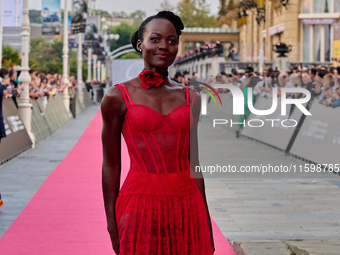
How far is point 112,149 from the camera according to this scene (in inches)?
122

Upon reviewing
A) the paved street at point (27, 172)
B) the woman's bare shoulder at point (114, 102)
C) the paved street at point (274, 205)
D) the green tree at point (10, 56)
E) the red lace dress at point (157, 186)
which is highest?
the green tree at point (10, 56)

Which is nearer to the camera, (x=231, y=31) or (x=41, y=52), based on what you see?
(x=231, y=31)

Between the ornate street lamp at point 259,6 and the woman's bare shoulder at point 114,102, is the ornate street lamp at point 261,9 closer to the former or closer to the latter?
the ornate street lamp at point 259,6

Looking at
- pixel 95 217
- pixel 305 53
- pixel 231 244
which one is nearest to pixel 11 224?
pixel 95 217

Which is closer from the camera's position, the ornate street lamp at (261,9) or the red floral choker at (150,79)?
the red floral choker at (150,79)

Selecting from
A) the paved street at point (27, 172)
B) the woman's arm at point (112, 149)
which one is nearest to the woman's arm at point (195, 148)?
the woman's arm at point (112, 149)

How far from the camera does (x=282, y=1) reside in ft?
124

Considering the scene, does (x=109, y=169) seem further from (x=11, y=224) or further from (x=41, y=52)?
(x=41, y=52)

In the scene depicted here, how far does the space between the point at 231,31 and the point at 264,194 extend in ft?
170

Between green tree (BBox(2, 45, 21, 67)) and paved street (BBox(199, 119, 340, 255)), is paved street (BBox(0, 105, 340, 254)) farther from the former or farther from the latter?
green tree (BBox(2, 45, 21, 67))

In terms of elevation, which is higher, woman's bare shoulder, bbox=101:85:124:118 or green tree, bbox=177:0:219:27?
green tree, bbox=177:0:219:27

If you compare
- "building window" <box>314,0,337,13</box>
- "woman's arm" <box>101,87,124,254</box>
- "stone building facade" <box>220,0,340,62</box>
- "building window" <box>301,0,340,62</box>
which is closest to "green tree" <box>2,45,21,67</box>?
"stone building facade" <box>220,0,340,62</box>

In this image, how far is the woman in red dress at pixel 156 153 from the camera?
2936 mm

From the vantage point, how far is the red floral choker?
2967 mm
